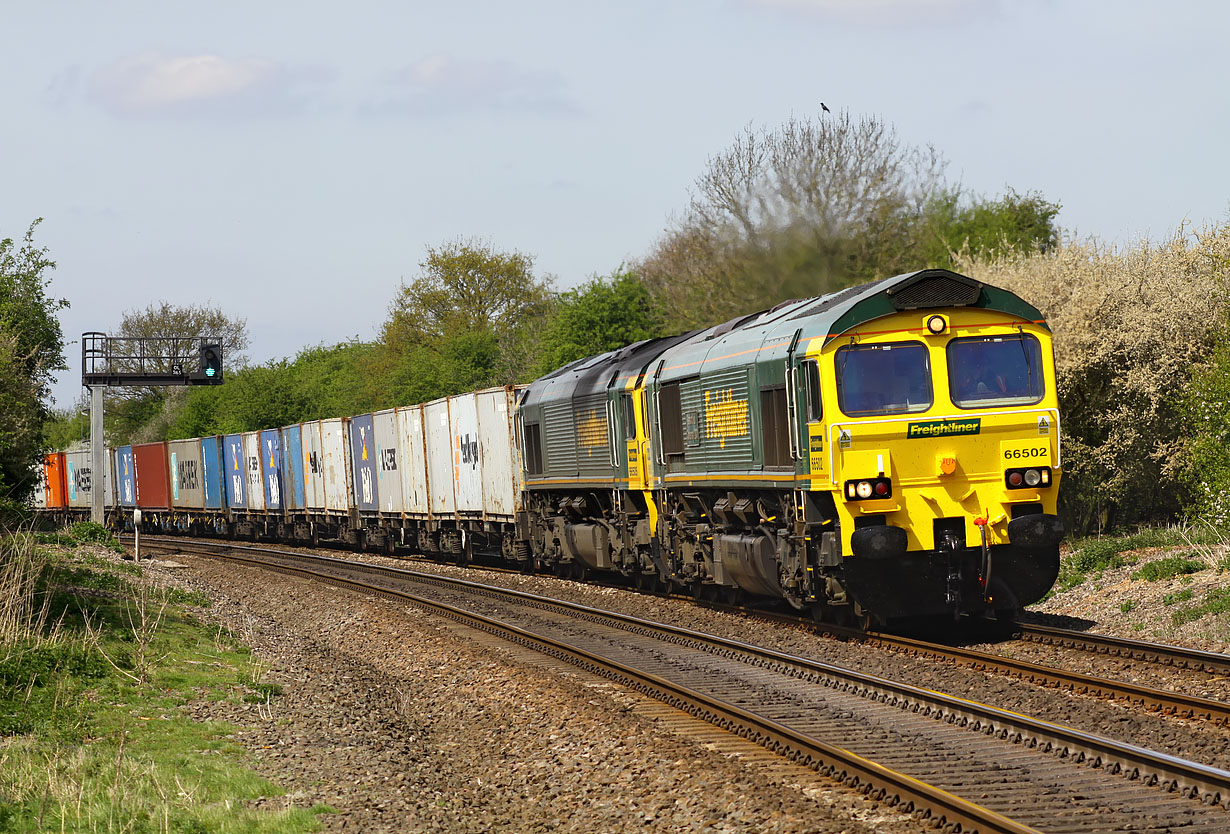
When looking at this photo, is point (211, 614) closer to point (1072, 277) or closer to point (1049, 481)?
point (1049, 481)

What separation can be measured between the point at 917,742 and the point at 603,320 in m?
43.9

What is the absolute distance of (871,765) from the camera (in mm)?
7953

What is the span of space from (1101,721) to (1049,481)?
4589mm

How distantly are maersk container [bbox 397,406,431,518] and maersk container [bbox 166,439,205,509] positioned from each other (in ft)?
61.8

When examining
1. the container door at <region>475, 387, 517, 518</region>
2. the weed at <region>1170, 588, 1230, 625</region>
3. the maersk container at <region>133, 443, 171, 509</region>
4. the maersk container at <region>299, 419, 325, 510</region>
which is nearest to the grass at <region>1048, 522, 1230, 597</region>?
the weed at <region>1170, 588, 1230, 625</region>

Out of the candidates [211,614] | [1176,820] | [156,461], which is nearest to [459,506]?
[211,614]

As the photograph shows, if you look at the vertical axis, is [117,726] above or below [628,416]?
below

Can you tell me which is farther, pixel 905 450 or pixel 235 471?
pixel 235 471

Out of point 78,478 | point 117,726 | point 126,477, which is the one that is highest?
point 78,478

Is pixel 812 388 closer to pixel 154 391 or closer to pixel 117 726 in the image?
pixel 117 726

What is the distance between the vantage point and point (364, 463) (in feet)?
116

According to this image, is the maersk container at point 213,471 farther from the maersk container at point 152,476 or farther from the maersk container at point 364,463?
the maersk container at point 364,463

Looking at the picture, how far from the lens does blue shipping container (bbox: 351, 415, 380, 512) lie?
35.0 meters

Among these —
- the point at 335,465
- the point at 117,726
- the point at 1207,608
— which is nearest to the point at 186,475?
the point at 335,465
